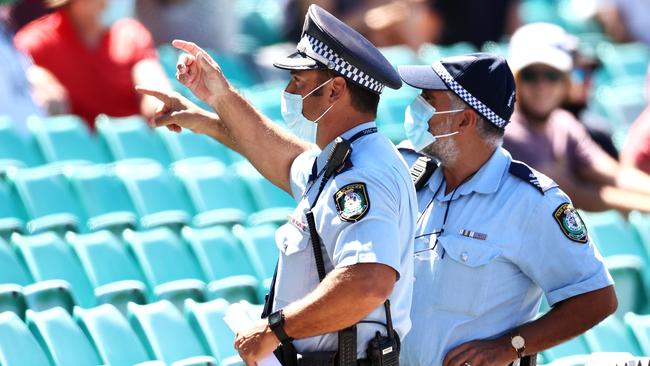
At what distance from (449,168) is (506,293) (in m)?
0.39

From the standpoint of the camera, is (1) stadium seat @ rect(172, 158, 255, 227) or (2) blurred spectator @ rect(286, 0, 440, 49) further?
(2) blurred spectator @ rect(286, 0, 440, 49)

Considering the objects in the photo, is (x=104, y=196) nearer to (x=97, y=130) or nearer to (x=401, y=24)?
(x=97, y=130)

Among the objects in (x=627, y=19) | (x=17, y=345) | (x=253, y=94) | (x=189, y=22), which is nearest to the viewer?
(x=17, y=345)

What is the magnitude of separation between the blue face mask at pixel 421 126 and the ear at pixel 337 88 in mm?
415

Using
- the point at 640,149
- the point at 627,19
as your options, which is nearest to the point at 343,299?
the point at 640,149

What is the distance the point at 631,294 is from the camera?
5.03m

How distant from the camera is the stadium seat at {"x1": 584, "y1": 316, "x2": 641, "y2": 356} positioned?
443 cm

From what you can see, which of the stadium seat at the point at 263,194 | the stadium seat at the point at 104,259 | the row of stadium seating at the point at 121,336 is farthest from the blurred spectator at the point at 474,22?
the row of stadium seating at the point at 121,336

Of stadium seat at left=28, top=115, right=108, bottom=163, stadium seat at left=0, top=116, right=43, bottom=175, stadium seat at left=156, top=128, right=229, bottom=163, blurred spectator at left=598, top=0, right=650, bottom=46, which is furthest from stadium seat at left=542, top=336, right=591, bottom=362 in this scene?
blurred spectator at left=598, top=0, right=650, bottom=46

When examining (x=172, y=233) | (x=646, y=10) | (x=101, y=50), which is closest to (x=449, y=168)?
(x=172, y=233)

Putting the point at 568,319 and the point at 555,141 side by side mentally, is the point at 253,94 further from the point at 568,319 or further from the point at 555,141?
the point at 568,319

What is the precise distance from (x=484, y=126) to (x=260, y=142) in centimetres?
62

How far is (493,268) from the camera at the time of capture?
130 inches

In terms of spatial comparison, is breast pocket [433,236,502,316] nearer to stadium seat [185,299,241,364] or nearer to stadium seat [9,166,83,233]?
stadium seat [185,299,241,364]
